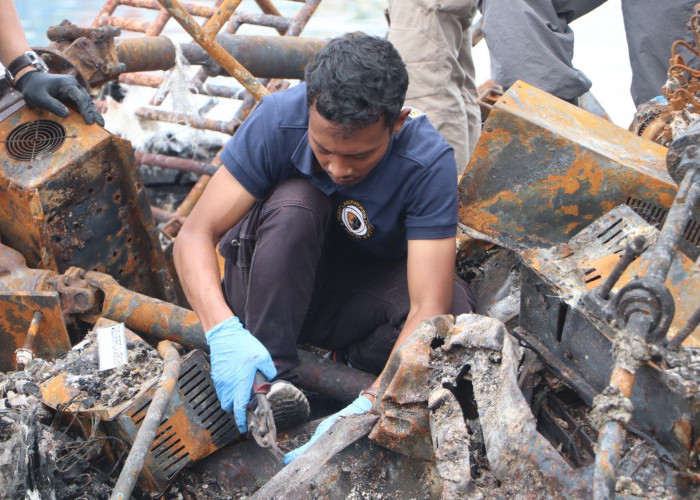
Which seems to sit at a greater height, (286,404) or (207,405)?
(286,404)

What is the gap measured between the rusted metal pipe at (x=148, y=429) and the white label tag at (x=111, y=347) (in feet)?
0.43

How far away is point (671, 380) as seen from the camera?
1384 mm

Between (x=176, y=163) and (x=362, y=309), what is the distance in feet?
6.06

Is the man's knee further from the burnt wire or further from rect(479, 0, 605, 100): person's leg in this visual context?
rect(479, 0, 605, 100): person's leg

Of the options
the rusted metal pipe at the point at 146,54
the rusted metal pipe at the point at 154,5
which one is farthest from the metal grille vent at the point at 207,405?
the rusted metal pipe at the point at 154,5

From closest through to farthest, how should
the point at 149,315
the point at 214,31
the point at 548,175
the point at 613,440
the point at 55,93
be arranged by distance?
the point at 613,440
the point at 548,175
the point at 149,315
the point at 55,93
the point at 214,31

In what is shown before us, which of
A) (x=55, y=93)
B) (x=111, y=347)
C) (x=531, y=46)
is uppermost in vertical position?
(x=531, y=46)

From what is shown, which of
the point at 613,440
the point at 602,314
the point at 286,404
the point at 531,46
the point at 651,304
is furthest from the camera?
the point at 531,46

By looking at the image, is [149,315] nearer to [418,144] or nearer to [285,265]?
[285,265]

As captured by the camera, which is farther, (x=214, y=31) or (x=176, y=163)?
(x=176, y=163)

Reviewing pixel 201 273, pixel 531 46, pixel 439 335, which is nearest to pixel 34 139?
pixel 201 273

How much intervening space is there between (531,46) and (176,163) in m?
1.91

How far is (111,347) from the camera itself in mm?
2244

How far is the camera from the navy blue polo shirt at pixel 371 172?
221cm
